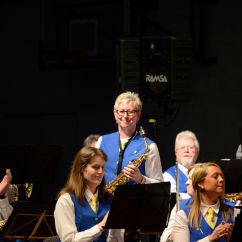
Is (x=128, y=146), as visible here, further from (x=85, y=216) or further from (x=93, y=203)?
(x=85, y=216)

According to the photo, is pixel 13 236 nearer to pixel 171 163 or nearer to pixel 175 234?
pixel 175 234

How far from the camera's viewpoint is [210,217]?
467 centimetres

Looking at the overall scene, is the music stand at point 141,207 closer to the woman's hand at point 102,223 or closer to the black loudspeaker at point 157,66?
the woman's hand at point 102,223

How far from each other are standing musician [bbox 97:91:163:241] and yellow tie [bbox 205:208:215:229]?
76 centimetres

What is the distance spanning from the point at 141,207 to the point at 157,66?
3.41 m

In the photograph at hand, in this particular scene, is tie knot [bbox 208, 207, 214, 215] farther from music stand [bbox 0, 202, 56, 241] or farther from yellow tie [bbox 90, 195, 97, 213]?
music stand [bbox 0, 202, 56, 241]

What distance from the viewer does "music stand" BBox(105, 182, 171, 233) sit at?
180 inches

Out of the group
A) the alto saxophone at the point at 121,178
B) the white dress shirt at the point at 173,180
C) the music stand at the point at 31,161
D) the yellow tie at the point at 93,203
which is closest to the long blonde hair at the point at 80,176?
the yellow tie at the point at 93,203

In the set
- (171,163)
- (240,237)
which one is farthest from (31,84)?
(240,237)

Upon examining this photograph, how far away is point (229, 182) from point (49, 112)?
573 cm

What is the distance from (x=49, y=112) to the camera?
36.1ft

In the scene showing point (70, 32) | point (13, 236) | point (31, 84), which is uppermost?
point (70, 32)

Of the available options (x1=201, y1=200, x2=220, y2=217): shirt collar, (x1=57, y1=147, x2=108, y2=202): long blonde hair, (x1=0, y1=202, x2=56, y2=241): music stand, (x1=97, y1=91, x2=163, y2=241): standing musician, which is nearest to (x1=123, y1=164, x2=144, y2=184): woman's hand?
(x1=97, y1=91, x2=163, y2=241): standing musician

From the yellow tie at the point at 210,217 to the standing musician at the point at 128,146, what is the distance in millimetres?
760
